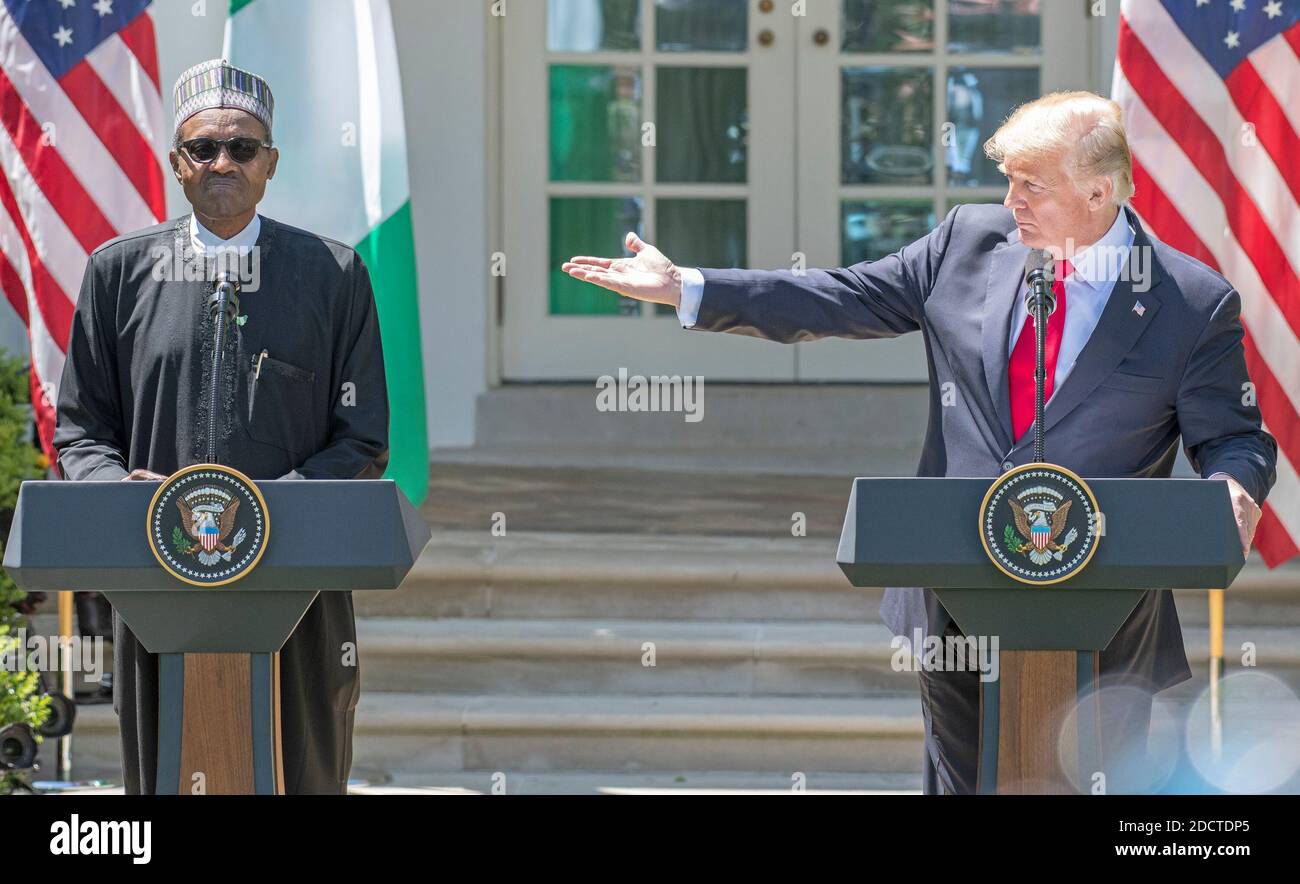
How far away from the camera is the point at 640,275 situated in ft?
9.92

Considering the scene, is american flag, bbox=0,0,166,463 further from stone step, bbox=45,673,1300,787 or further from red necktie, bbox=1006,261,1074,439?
red necktie, bbox=1006,261,1074,439

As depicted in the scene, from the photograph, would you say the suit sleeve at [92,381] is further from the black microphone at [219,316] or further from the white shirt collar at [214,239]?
the black microphone at [219,316]

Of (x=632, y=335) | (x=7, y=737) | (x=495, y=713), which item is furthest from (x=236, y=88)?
(x=632, y=335)

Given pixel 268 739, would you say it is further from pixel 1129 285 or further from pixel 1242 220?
pixel 1242 220

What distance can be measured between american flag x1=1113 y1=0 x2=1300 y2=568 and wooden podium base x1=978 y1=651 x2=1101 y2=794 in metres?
2.40

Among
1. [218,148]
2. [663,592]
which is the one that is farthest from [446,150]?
[218,148]

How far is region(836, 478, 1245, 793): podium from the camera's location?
239cm

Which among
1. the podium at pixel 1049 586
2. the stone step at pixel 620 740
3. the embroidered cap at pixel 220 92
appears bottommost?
the stone step at pixel 620 740

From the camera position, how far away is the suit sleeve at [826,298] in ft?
9.96

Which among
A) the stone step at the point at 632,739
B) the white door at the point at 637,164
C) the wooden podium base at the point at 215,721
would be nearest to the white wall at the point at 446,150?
the white door at the point at 637,164

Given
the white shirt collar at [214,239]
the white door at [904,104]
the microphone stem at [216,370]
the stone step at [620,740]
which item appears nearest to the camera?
the microphone stem at [216,370]

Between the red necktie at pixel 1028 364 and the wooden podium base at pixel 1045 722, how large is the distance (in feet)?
1.65

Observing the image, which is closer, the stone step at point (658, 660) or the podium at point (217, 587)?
the podium at point (217, 587)

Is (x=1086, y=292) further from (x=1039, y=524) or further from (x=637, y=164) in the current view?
(x=637, y=164)
